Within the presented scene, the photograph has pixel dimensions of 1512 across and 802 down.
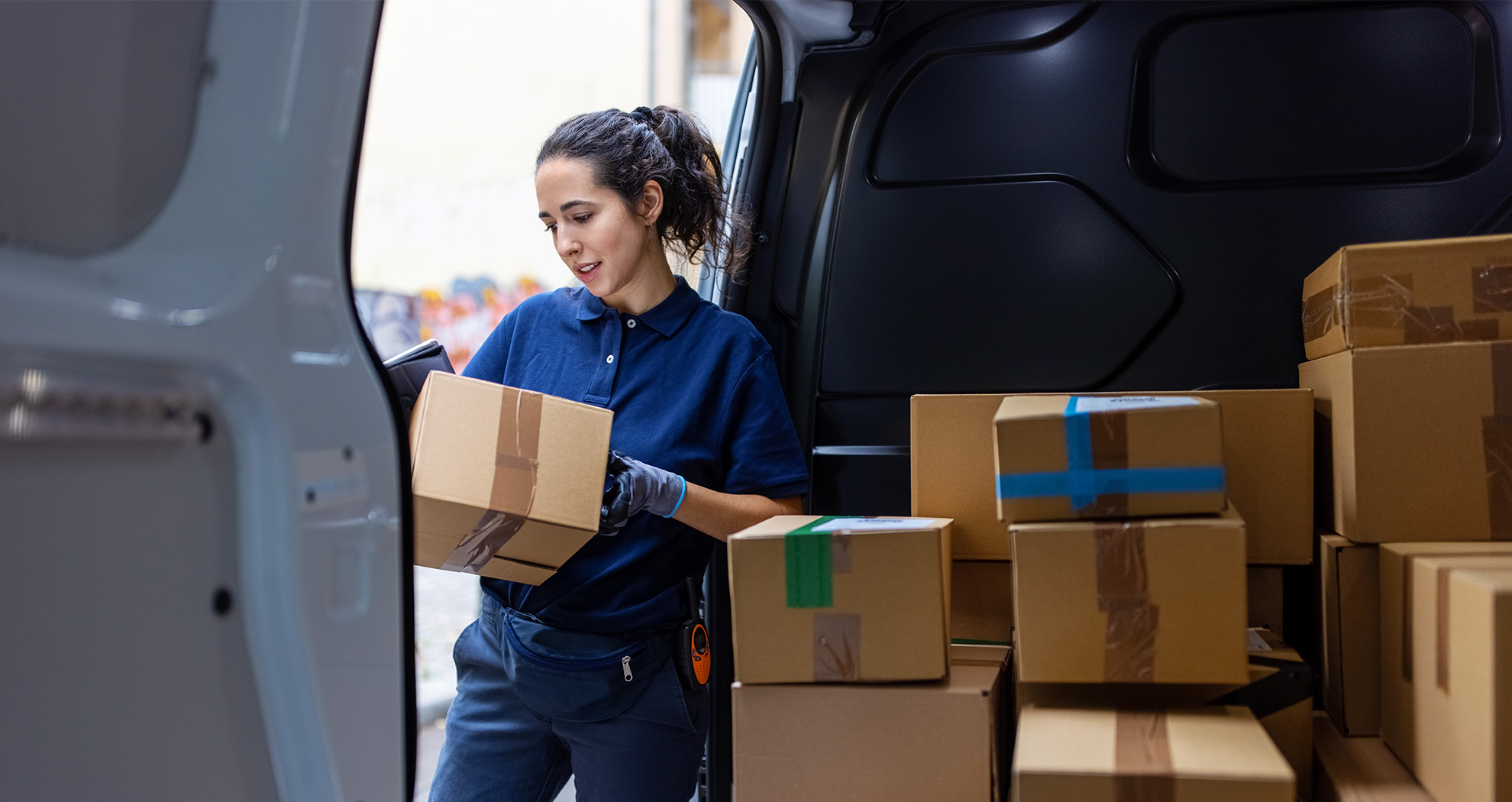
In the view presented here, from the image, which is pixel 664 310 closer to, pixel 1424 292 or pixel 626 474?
pixel 626 474

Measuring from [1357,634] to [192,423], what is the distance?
157cm

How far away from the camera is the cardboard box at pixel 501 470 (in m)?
1.38

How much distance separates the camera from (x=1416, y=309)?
1525mm

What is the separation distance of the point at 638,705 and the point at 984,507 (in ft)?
2.09

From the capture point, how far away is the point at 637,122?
1.87 m

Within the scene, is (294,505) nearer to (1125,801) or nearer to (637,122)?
(1125,801)

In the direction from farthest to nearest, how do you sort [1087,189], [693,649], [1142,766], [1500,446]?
1. [1087,189]
2. [693,649]
3. [1500,446]
4. [1142,766]

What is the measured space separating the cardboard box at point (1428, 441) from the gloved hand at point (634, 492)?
100cm

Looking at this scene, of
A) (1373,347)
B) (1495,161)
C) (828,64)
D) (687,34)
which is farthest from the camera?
(687,34)

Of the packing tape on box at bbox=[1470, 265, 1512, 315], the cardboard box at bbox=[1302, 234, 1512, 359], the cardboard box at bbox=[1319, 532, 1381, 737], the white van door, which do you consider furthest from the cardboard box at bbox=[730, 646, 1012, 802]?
the packing tape on box at bbox=[1470, 265, 1512, 315]

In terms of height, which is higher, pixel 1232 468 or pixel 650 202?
pixel 650 202

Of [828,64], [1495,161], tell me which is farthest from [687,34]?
[1495,161]

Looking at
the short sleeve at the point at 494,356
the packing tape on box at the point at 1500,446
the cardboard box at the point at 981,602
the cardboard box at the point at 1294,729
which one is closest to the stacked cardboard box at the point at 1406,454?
the packing tape on box at the point at 1500,446

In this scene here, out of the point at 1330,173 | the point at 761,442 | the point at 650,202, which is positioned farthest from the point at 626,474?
the point at 1330,173
